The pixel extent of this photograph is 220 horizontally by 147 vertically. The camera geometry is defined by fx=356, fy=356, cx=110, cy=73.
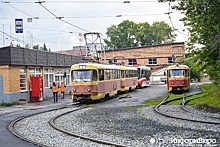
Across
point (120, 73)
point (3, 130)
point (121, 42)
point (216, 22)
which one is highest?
point (121, 42)

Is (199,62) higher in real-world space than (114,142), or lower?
higher

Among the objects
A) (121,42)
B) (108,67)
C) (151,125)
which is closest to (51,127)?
(151,125)

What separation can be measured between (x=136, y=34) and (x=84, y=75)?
244 feet

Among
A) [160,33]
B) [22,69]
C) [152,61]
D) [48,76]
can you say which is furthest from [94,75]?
[160,33]

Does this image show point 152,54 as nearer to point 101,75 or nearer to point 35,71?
point 35,71

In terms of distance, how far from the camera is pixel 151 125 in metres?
13.2

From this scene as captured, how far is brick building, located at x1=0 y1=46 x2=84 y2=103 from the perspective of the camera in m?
26.7

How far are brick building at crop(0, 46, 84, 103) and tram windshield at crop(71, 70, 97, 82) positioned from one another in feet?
Answer: 18.8

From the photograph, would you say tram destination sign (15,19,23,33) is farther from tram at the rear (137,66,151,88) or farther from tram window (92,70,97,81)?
tram at the rear (137,66,151,88)

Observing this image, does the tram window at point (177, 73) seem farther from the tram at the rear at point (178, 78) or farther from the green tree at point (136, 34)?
the green tree at point (136, 34)

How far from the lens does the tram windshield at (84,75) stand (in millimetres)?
23844

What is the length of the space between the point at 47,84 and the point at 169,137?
82.0 ft

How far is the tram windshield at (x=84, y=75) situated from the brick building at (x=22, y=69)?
5735 mm

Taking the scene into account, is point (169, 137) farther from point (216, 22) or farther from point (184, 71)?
point (184, 71)
